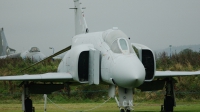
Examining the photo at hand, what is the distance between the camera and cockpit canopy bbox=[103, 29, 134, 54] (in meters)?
14.7

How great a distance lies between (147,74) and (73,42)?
4.97m

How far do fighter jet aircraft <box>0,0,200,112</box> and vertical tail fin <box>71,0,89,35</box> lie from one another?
118 inches

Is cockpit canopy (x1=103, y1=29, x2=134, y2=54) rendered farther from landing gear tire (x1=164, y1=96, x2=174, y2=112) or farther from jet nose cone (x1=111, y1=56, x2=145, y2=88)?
landing gear tire (x1=164, y1=96, x2=174, y2=112)

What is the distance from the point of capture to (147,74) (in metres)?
15.6

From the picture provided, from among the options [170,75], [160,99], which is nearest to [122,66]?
[170,75]

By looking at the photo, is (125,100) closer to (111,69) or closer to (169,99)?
(111,69)

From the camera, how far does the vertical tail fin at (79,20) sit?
73.3ft

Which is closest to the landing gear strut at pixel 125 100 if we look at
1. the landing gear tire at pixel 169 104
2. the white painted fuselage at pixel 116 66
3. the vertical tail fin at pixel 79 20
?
the white painted fuselage at pixel 116 66

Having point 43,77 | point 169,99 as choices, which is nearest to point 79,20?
point 169,99

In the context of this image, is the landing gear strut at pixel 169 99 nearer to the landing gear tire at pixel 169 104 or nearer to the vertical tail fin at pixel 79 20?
the landing gear tire at pixel 169 104

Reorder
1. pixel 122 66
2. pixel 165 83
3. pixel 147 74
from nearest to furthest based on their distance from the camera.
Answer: pixel 122 66, pixel 147 74, pixel 165 83

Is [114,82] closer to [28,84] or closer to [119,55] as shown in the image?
[119,55]

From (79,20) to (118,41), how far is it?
8.21 meters


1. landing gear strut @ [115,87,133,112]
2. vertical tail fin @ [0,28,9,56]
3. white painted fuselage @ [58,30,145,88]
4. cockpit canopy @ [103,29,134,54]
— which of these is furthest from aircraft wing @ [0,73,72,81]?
vertical tail fin @ [0,28,9,56]
